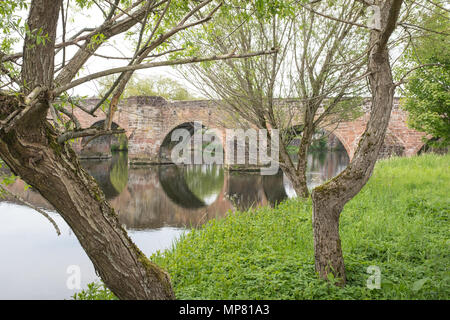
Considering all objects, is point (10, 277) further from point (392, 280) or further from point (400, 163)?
point (400, 163)

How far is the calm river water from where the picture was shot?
539cm

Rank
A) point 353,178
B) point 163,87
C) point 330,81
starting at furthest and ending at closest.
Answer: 1. point 163,87
2. point 330,81
3. point 353,178

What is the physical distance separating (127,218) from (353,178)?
7.23 metres

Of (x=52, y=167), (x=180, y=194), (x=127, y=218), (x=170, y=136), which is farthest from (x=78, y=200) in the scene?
(x=170, y=136)

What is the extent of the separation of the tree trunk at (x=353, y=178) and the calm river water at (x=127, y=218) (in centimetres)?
211

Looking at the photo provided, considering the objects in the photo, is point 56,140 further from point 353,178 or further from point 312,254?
point 312,254

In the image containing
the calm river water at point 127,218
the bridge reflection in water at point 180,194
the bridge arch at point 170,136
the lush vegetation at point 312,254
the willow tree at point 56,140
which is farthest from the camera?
the bridge arch at point 170,136

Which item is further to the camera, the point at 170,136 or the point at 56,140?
the point at 170,136

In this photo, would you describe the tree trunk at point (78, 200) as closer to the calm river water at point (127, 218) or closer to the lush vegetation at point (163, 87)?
the calm river water at point (127, 218)

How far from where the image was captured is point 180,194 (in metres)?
12.7

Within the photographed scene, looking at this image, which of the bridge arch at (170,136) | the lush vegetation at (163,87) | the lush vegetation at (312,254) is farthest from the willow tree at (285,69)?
the lush vegetation at (163,87)

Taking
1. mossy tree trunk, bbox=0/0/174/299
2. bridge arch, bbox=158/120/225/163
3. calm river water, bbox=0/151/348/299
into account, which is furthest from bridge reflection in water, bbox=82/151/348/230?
mossy tree trunk, bbox=0/0/174/299

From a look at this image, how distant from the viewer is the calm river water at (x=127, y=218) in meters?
5.39
